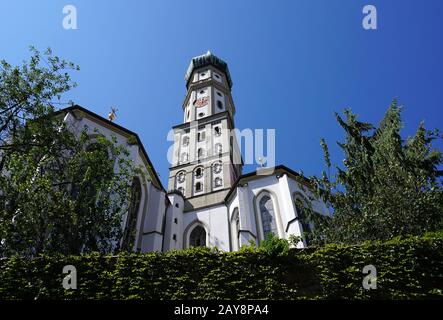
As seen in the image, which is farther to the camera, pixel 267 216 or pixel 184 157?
pixel 184 157

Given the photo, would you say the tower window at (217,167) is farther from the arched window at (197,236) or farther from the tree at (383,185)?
the tree at (383,185)

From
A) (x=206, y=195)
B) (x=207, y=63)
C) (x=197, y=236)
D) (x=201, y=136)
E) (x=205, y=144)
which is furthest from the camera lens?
(x=207, y=63)

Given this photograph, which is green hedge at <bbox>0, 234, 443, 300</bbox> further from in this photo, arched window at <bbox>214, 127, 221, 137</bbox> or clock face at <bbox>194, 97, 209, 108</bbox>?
clock face at <bbox>194, 97, 209, 108</bbox>

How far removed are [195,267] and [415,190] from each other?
26.5 ft

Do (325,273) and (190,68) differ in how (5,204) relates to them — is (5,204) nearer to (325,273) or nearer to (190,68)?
(325,273)

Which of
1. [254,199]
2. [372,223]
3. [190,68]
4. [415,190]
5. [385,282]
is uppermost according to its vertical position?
[190,68]

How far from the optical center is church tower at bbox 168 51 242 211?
31206 mm

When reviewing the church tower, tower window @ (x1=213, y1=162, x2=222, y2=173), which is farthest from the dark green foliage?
tower window @ (x1=213, y1=162, x2=222, y2=173)

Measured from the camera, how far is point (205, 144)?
36438 millimetres

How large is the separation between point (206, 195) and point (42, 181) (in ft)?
62.6

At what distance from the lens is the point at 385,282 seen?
9.47 metres

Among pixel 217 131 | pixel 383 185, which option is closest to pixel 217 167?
pixel 217 131

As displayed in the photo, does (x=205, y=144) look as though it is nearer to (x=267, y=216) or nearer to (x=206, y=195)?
(x=206, y=195)
